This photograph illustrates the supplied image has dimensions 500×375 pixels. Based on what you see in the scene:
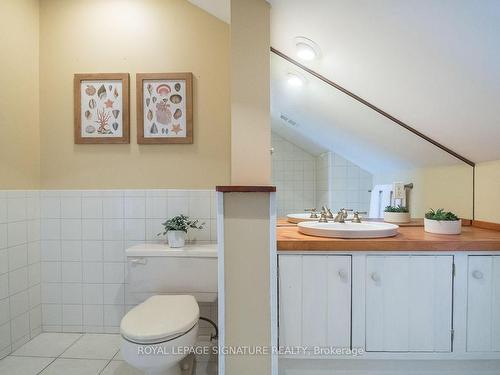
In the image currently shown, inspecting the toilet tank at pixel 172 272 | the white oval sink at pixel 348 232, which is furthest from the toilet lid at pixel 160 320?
the white oval sink at pixel 348 232

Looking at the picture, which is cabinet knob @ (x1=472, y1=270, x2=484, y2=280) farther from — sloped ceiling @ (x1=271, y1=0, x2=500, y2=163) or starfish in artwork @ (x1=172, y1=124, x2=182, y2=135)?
starfish in artwork @ (x1=172, y1=124, x2=182, y2=135)

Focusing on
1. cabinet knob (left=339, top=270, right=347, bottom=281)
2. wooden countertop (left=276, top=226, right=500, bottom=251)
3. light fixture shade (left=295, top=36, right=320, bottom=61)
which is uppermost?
light fixture shade (left=295, top=36, right=320, bottom=61)

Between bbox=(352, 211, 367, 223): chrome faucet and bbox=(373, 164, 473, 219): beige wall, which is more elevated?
bbox=(373, 164, 473, 219): beige wall

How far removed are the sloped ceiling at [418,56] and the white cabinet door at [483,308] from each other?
0.68 m

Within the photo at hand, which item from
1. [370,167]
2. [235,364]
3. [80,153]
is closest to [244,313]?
[235,364]

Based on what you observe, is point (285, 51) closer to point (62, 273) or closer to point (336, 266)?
point (336, 266)

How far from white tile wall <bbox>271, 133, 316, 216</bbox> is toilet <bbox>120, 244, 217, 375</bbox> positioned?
1.91 feet

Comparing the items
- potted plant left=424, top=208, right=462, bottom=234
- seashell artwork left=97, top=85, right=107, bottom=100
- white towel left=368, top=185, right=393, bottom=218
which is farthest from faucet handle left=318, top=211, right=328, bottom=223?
seashell artwork left=97, top=85, right=107, bottom=100

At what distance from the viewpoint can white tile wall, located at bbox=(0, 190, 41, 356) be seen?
170cm

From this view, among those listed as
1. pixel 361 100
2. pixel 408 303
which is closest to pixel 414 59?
→ pixel 361 100

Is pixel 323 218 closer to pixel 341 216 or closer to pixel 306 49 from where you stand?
pixel 341 216

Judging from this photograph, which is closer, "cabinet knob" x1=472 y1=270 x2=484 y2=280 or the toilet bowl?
the toilet bowl

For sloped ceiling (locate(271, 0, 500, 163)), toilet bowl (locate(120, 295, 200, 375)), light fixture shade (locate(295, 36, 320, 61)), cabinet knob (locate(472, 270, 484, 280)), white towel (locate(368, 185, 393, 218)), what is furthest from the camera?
white towel (locate(368, 185, 393, 218))

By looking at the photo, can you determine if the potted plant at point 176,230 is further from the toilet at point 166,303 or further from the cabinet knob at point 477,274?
the cabinet knob at point 477,274
